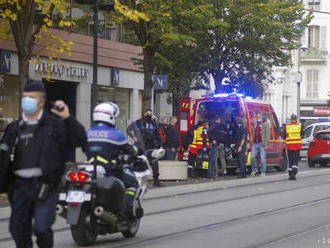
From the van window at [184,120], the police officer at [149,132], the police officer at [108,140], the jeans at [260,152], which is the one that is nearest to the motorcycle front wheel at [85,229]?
the police officer at [108,140]

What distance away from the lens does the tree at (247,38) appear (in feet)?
105

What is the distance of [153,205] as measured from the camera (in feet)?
50.8

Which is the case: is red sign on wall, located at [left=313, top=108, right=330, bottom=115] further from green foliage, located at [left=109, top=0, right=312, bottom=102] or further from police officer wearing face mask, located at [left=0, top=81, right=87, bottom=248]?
police officer wearing face mask, located at [left=0, top=81, right=87, bottom=248]

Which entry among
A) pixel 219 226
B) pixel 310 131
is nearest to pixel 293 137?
pixel 219 226

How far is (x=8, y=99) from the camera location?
83.5ft

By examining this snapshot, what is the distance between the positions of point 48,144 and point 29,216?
2.06 ft

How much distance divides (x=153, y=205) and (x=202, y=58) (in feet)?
60.8

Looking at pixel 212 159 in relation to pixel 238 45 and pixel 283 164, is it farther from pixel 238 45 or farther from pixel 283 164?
pixel 238 45

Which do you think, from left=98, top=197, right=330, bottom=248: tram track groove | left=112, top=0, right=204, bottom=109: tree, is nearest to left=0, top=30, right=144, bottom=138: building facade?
left=112, top=0, right=204, bottom=109: tree

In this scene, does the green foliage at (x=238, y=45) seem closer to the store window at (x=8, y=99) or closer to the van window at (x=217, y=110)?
the van window at (x=217, y=110)

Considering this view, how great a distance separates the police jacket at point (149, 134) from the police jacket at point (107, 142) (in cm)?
924

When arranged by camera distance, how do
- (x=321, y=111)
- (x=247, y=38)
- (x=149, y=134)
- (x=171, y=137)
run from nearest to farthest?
1. (x=149, y=134)
2. (x=171, y=137)
3. (x=247, y=38)
4. (x=321, y=111)

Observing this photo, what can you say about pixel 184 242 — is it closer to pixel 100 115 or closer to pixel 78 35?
pixel 100 115

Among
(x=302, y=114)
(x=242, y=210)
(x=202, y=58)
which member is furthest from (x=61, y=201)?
(x=302, y=114)
